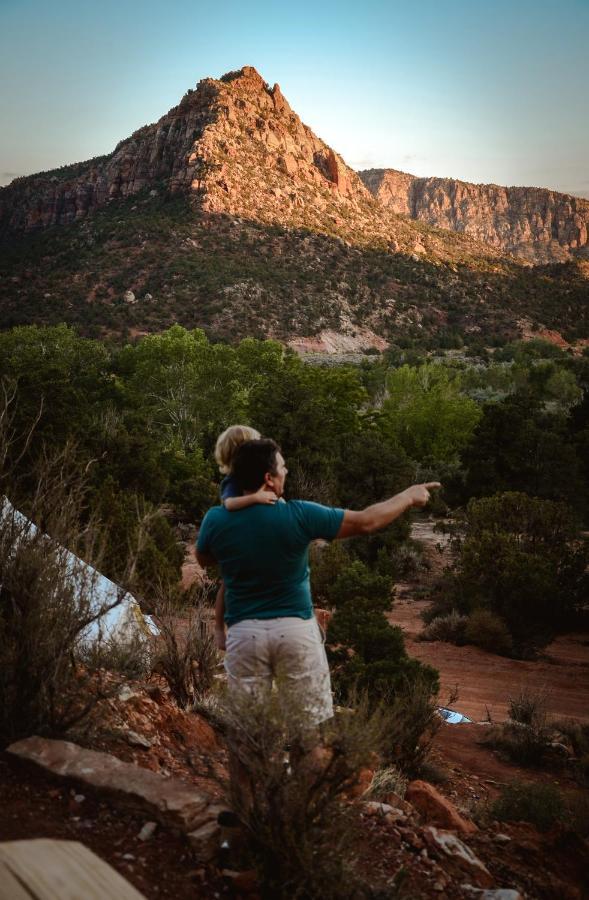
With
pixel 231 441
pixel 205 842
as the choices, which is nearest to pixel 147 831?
pixel 205 842

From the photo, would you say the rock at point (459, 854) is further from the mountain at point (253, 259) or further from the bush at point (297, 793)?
the mountain at point (253, 259)

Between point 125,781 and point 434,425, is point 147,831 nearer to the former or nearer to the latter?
point 125,781

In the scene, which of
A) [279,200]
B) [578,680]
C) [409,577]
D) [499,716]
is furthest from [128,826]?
[279,200]

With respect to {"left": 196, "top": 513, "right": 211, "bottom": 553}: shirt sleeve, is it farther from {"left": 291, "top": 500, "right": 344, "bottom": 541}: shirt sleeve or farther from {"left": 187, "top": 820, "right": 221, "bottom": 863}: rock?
{"left": 187, "top": 820, "right": 221, "bottom": 863}: rock

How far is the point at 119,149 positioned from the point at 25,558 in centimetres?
11388

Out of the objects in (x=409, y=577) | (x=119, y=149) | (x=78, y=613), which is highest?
(x=119, y=149)

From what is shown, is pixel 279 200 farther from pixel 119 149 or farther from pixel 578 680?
pixel 578 680

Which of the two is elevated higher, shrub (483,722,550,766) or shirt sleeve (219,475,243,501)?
shirt sleeve (219,475,243,501)

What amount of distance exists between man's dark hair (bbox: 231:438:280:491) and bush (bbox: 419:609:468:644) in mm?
11017

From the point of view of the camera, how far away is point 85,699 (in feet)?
11.8

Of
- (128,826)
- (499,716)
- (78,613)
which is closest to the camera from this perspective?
(128,826)

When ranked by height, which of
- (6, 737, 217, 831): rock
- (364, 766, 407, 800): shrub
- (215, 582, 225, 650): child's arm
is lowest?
(364, 766, 407, 800): shrub

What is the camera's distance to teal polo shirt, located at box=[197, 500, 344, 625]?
2611 millimetres

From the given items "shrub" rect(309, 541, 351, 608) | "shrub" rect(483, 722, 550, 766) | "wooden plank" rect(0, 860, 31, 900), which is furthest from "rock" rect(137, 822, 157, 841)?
"shrub" rect(309, 541, 351, 608)
